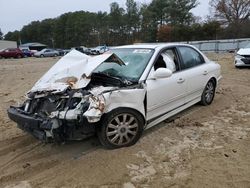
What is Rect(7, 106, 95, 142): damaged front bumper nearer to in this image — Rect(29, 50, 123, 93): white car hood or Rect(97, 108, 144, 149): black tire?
Rect(97, 108, 144, 149): black tire

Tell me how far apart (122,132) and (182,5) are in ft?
198

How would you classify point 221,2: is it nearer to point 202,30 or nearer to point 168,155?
point 202,30

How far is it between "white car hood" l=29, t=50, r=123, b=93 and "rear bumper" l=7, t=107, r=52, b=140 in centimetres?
43

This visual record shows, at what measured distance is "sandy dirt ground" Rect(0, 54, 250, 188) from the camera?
3.79 m

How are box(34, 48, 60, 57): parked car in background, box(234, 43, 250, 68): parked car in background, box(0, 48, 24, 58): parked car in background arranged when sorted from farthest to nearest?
box(34, 48, 60, 57): parked car in background → box(0, 48, 24, 58): parked car in background → box(234, 43, 250, 68): parked car in background

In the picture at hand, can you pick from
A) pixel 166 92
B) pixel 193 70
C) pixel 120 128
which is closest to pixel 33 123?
pixel 120 128

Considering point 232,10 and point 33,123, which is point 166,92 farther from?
point 232,10

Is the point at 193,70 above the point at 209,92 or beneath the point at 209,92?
above

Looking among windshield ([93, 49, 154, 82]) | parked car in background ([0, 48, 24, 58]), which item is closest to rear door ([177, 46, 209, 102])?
windshield ([93, 49, 154, 82])

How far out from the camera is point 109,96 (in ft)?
14.2

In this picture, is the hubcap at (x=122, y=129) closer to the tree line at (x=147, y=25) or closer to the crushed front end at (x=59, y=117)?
the crushed front end at (x=59, y=117)

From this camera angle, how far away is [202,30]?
5053 centimetres

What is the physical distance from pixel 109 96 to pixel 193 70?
2429 millimetres

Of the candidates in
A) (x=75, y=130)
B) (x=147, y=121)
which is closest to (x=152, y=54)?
(x=147, y=121)
